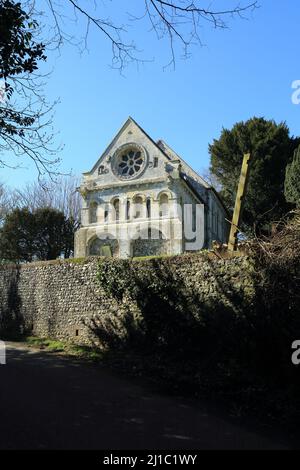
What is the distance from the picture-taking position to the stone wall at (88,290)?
449 inches

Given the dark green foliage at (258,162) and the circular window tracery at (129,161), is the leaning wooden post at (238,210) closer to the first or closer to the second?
the dark green foliage at (258,162)

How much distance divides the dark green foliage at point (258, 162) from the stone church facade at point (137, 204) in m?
3.15

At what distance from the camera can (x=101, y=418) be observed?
695 cm

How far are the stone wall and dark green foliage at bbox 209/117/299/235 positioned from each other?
52.4ft

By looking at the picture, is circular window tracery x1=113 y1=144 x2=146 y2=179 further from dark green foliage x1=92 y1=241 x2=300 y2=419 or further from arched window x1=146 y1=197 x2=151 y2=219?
dark green foliage x1=92 y1=241 x2=300 y2=419

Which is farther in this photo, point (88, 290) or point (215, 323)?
point (88, 290)

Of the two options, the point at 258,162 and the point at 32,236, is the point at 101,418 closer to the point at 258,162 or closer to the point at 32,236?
the point at 258,162

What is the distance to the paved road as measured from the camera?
231 inches

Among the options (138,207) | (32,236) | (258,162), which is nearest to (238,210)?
(138,207)

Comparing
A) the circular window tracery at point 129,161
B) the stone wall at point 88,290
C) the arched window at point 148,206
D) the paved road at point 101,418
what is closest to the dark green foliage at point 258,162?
the circular window tracery at point 129,161

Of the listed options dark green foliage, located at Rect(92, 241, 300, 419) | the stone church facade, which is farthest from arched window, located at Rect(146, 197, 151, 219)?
dark green foliage, located at Rect(92, 241, 300, 419)

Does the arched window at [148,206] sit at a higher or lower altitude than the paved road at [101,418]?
higher

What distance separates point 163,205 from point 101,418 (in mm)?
25351
